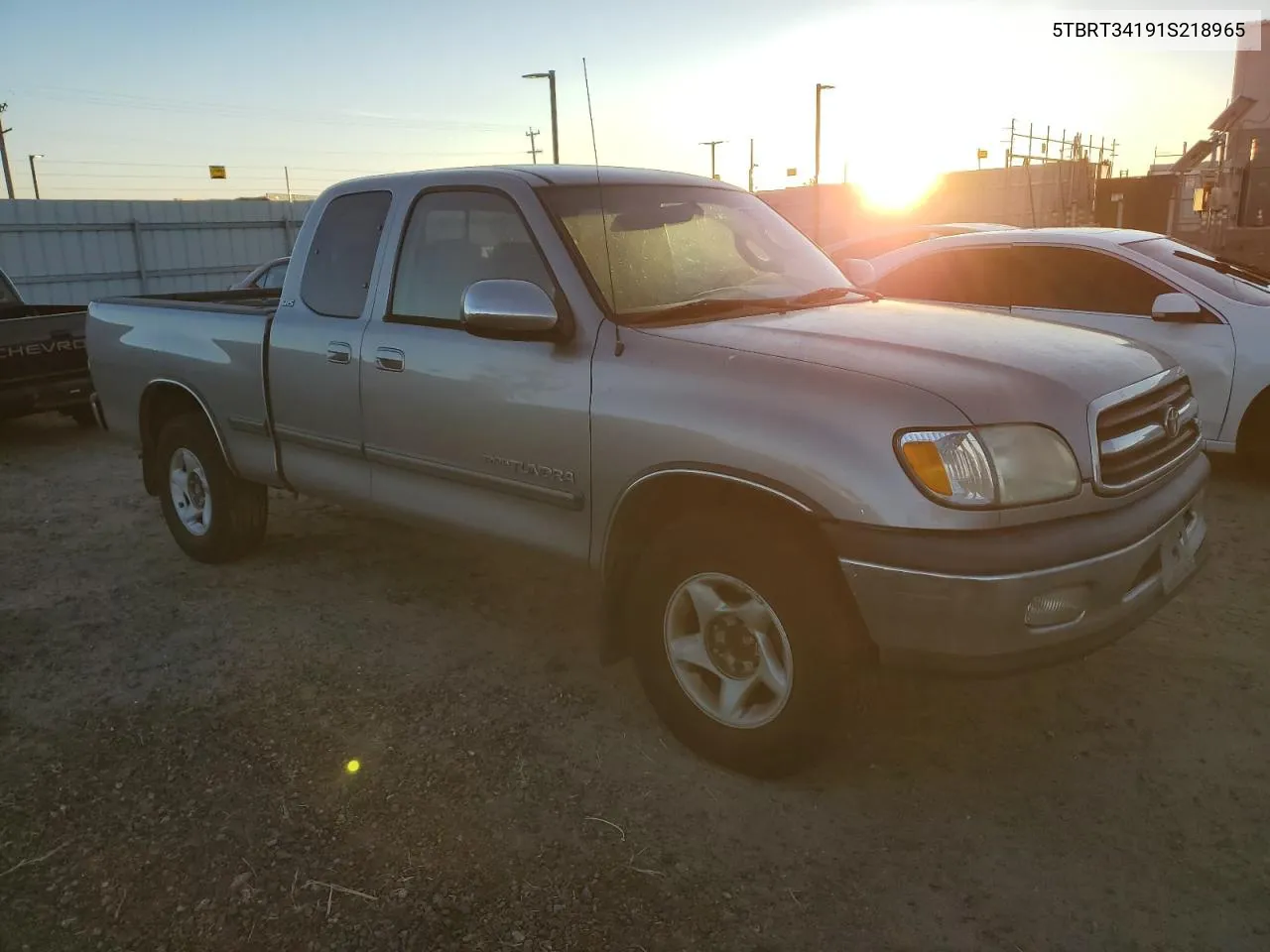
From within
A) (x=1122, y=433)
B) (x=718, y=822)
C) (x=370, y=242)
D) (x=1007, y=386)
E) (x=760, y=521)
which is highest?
(x=370, y=242)

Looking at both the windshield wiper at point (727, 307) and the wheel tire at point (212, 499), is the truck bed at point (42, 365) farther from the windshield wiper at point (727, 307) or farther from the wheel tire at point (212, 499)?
the windshield wiper at point (727, 307)

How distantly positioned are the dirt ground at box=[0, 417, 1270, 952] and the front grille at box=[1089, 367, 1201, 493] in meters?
0.99

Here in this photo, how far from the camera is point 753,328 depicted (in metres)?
3.27

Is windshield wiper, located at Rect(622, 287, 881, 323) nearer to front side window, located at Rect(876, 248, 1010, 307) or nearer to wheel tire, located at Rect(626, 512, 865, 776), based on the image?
wheel tire, located at Rect(626, 512, 865, 776)

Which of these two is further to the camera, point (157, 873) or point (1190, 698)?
point (1190, 698)

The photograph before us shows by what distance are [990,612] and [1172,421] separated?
1183 mm

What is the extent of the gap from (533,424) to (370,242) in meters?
1.36

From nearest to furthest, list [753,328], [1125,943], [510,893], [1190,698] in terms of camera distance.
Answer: [1125,943]
[510,893]
[753,328]
[1190,698]

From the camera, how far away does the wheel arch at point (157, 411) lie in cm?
526

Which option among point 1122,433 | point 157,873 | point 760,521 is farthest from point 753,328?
point 157,873

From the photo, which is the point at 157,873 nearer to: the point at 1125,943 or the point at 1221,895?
the point at 1125,943

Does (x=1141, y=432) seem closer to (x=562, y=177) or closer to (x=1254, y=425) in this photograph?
(x=562, y=177)

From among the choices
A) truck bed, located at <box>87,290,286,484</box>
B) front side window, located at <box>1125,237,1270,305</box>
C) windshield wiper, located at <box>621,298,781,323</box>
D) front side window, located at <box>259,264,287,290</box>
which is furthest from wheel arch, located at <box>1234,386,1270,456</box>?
front side window, located at <box>259,264,287,290</box>

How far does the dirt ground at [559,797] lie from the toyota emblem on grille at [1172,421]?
1.05m
